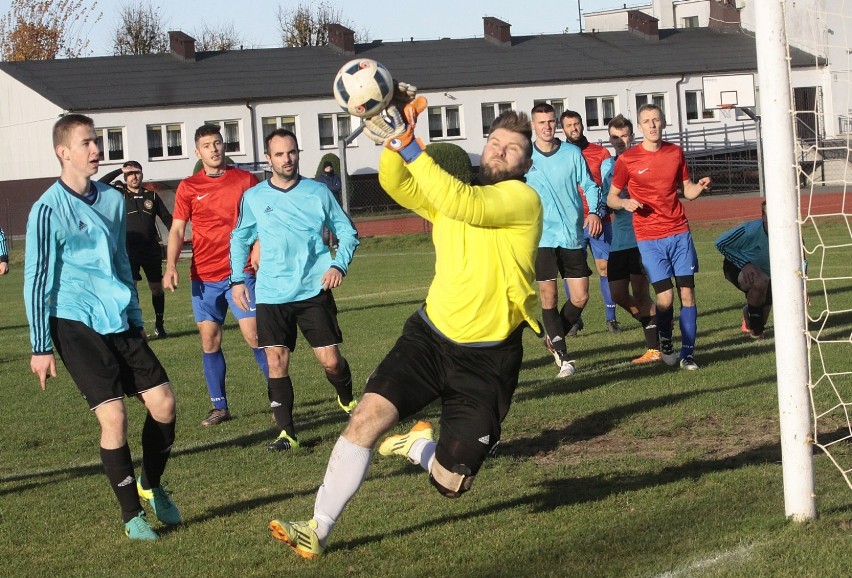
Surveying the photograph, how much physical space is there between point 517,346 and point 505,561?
0.97m

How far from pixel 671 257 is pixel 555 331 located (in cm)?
119

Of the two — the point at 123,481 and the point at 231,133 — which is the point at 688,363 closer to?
the point at 123,481

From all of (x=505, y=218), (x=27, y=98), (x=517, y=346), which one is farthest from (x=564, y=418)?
(x=27, y=98)

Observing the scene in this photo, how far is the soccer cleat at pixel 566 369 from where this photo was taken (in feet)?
33.1

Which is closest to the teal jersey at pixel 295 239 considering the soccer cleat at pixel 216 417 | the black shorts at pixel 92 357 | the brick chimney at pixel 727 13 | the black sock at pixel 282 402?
the black sock at pixel 282 402

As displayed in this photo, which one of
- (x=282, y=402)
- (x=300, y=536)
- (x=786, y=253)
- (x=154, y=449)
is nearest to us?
(x=300, y=536)

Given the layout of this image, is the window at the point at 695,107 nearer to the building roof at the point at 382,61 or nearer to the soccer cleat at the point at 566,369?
the building roof at the point at 382,61

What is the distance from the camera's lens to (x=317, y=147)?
182 feet

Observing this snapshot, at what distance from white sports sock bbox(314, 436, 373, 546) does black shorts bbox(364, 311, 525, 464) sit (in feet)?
0.92

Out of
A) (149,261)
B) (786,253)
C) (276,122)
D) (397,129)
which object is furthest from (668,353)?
(276,122)

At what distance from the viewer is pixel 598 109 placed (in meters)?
57.6

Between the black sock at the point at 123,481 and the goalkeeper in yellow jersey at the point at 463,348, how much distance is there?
1096 mm

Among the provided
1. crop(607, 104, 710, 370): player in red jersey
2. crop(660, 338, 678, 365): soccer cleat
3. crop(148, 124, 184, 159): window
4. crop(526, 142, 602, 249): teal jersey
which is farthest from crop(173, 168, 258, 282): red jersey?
crop(148, 124, 184, 159): window

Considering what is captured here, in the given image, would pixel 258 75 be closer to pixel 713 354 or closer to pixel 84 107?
pixel 84 107
